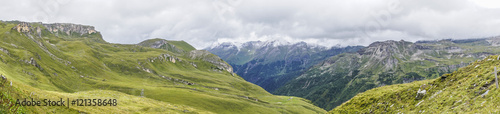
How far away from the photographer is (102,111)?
152ft

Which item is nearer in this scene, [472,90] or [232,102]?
[472,90]

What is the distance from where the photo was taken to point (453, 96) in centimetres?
2464

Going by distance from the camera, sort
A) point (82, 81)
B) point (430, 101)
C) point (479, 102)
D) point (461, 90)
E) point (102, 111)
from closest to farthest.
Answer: point (479, 102) < point (461, 90) < point (430, 101) < point (102, 111) < point (82, 81)

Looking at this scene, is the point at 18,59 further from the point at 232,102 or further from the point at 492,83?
the point at 492,83

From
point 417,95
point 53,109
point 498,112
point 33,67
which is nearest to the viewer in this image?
point 498,112

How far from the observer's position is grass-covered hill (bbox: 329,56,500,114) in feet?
69.0

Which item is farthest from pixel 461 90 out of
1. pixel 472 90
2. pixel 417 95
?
pixel 417 95

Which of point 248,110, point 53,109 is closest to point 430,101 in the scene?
point 53,109

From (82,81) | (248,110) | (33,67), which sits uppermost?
(33,67)

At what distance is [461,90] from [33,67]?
211637 millimetres

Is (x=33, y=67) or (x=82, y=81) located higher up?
(x=33, y=67)

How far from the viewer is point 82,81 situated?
189 meters

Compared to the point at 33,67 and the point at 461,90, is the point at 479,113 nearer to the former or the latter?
the point at 461,90

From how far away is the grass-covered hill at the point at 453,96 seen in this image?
69.0 feet
